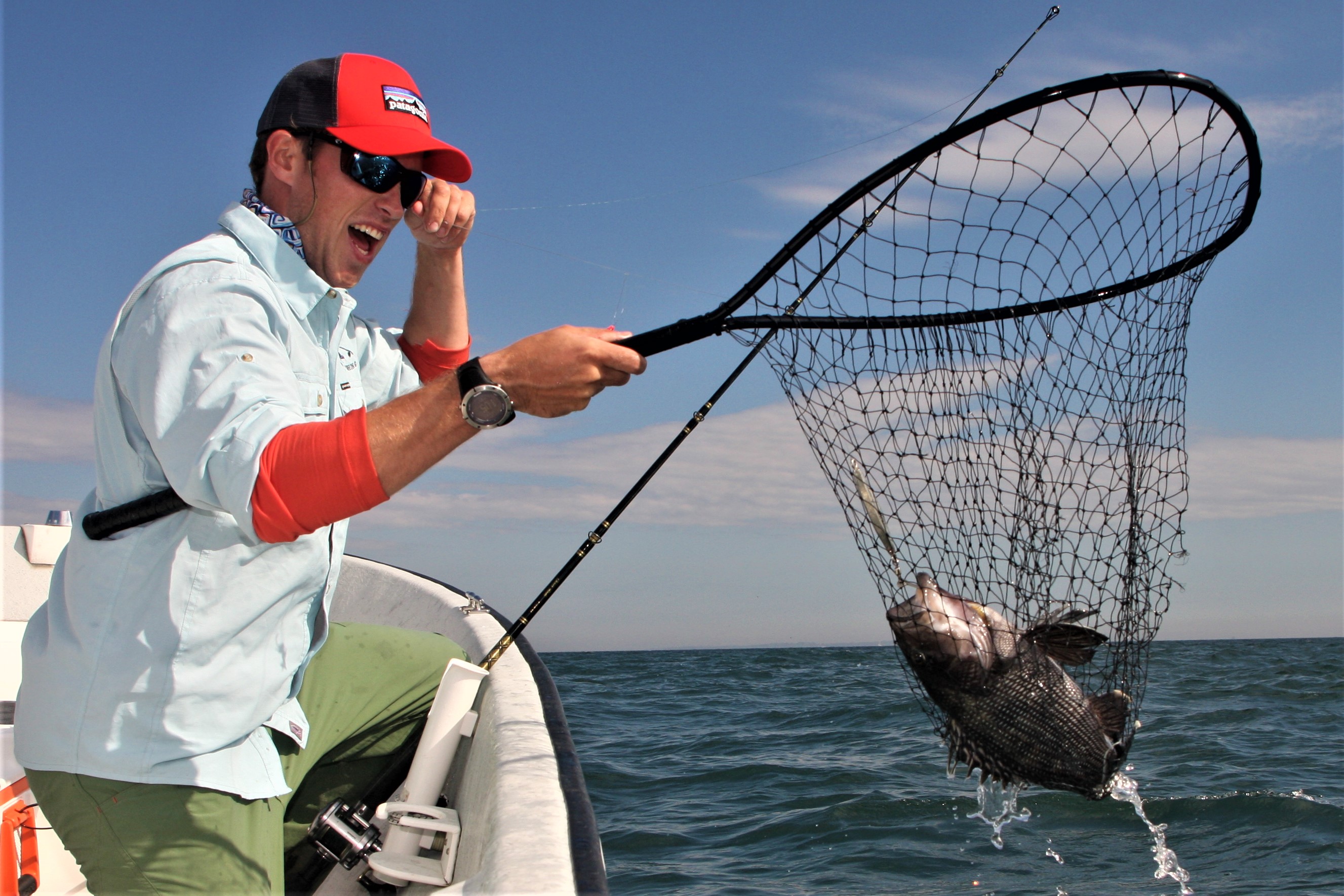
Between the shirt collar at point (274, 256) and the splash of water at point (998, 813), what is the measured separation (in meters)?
5.21

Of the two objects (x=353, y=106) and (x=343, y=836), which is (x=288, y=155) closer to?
(x=353, y=106)

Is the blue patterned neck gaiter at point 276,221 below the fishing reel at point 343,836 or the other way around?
the other way around

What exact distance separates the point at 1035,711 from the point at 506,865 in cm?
198

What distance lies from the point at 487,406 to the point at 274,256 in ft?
2.21

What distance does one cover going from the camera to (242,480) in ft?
4.44

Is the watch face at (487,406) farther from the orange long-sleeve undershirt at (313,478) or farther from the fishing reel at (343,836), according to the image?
the fishing reel at (343,836)

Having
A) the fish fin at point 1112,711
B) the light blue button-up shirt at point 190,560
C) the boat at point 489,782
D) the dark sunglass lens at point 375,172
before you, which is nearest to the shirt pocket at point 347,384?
the light blue button-up shirt at point 190,560

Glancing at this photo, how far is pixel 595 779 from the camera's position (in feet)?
27.2

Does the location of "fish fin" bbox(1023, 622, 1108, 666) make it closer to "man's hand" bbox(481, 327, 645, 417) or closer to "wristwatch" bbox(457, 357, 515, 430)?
"man's hand" bbox(481, 327, 645, 417)

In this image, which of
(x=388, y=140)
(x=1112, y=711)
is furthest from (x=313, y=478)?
(x=1112, y=711)

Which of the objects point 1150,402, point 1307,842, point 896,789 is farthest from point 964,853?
point 1150,402

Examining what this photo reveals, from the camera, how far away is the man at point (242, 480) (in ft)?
4.62

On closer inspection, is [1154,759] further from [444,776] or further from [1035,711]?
[444,776]

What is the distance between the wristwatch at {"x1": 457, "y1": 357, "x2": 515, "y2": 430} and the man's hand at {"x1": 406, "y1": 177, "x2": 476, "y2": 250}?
938 mm
